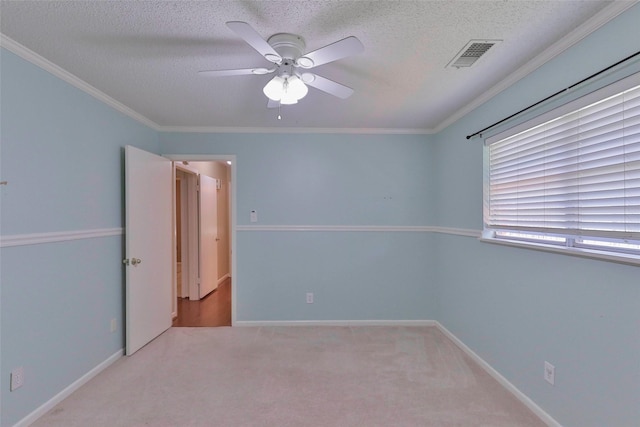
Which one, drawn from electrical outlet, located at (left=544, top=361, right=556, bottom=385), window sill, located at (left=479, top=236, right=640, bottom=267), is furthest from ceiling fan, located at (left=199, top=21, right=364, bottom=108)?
electrical outlet, located at (left=544, top=361, right=556, bottom=385)

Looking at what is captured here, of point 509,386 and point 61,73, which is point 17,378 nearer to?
point 61,73

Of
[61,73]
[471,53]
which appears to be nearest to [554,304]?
[471,53]

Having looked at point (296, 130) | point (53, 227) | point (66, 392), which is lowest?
point (66, 392)

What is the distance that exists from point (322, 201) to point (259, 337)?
1.69 meters

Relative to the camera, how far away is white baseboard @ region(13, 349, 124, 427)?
1890 mm

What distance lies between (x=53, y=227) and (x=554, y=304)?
3.36m

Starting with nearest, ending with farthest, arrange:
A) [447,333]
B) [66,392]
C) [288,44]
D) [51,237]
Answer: [288,44] → [51,237] → [66,392] → [447,333]

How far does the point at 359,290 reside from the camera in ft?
11.8

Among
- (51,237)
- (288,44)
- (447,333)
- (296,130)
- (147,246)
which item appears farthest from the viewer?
(296,130)

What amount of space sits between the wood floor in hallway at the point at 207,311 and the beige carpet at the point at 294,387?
54 cm

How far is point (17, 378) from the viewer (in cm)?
181

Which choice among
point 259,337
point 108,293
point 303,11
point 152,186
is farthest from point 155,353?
point 303,11

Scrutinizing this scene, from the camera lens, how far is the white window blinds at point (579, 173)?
1435mm

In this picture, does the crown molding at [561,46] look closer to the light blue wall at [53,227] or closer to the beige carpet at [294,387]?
the beige carpet at [294,387]
